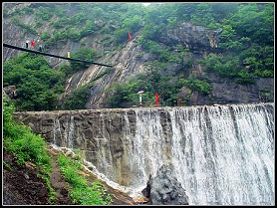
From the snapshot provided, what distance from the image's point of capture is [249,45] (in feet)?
69.4

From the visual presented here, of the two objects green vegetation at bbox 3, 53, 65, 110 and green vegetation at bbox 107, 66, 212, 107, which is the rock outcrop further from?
green vegetation at bbox 3, 53, 65, 110

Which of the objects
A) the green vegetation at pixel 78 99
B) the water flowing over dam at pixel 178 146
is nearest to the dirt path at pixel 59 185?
the water flowing over dam at pixel 178 146

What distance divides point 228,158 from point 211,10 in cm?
1121

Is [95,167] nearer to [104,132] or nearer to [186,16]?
[104,132]

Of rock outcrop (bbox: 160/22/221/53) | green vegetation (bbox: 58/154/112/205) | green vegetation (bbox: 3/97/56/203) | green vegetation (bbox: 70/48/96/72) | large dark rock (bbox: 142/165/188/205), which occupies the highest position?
green vegetation (bbox: 3/97/56/203)

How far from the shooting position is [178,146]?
1433cm

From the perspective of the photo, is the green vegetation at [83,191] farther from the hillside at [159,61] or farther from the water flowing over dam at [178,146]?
the hillside at [159,61]

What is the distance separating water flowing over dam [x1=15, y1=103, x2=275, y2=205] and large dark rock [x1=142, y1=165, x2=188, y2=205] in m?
2.85

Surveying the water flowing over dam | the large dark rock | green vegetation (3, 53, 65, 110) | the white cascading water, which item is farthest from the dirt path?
green vegetation (3, 53, 65, 110)

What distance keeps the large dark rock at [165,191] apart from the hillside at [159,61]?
8917mm

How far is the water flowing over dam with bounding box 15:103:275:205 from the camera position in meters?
13.8

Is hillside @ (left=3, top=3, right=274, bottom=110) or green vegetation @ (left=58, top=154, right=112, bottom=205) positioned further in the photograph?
hillside @ (left=3, top=3, right=274, bottom=110)

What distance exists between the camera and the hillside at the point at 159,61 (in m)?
19.8

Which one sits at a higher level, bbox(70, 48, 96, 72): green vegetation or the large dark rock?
the large dark rock
